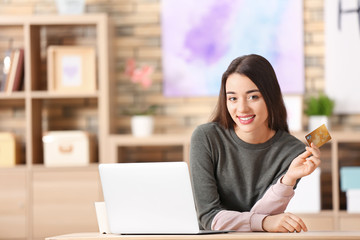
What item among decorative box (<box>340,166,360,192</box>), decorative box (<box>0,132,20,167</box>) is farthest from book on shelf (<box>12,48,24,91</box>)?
decorative box (<box>340,166,360,192</box>)

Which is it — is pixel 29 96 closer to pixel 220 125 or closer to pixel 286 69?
pixel 286 69

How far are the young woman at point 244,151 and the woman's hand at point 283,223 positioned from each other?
0.31ft

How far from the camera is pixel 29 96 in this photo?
4082mm

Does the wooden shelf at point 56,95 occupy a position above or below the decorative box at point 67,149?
above

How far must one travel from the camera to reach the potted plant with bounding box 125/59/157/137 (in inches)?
162

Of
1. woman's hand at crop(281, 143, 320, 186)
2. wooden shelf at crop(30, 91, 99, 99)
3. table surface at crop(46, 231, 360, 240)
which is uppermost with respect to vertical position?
wooden shelf at crop(30, 91, 99, 99)

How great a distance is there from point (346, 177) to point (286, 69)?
0.89m

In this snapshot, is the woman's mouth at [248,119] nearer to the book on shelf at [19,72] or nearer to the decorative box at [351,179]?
the decorative box at [351,179]

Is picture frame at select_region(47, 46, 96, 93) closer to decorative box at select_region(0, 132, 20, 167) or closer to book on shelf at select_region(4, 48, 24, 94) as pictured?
book on shelf at select_region(4, 48, 24, 94)

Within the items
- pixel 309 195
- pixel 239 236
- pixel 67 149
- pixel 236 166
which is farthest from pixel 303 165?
pixel 67 149

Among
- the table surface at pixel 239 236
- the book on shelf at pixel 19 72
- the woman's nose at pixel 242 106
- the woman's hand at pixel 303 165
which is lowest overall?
the table surface at pixel 239 236

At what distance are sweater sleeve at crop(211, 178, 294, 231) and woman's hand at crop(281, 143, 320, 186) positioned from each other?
0.11 ft

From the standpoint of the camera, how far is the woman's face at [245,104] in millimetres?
2127

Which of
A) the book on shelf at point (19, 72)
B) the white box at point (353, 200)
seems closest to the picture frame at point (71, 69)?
the book on shelf at point (19, 72)
